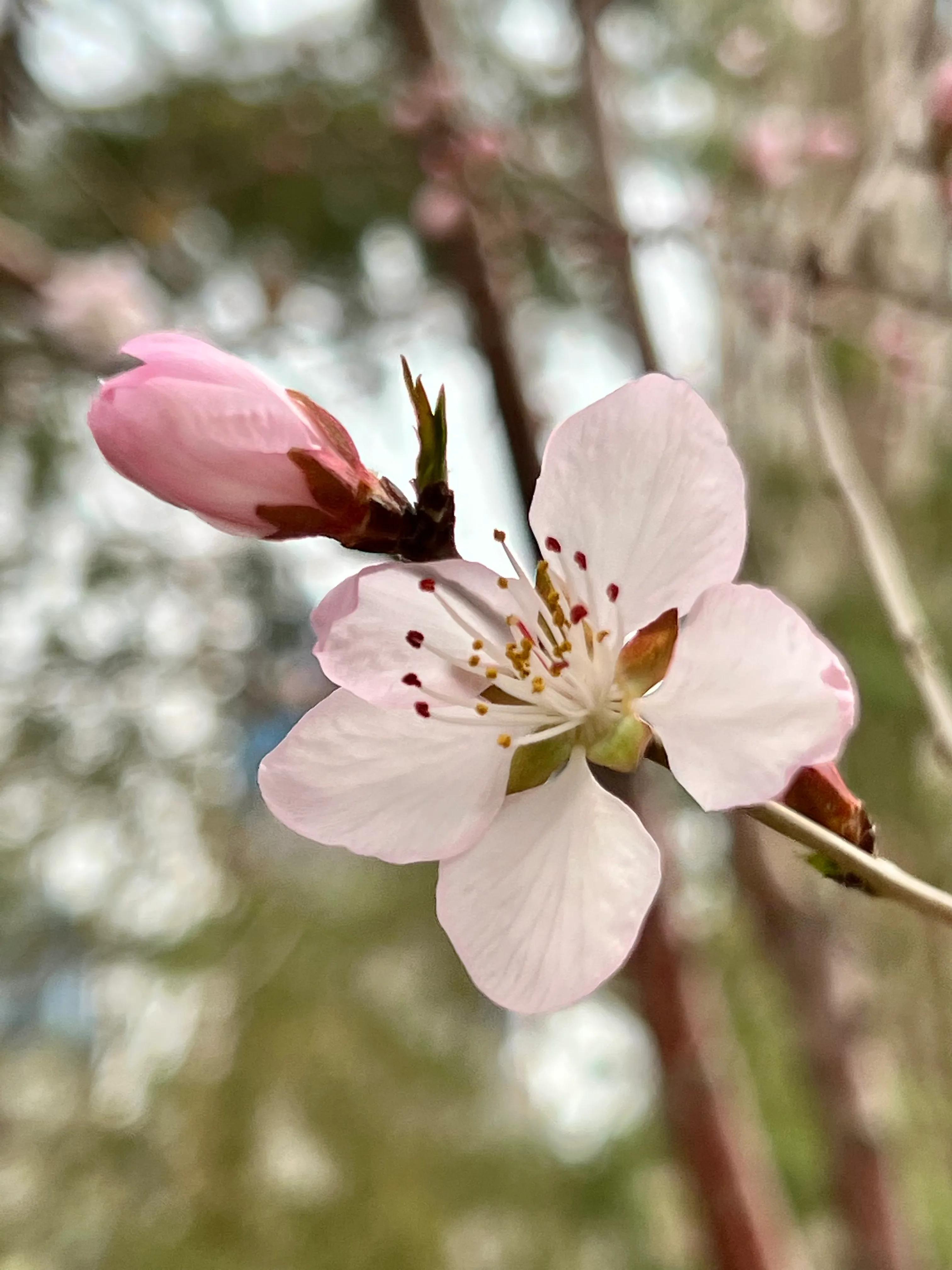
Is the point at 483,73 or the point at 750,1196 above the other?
the point at 483,73

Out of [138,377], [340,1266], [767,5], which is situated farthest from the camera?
[767,5]

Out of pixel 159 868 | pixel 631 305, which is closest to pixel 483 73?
pixel 631 305

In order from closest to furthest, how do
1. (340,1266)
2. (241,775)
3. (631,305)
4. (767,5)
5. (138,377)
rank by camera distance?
(138,377) < (631,305) < (340,1266) < (241,775) < (767,5)

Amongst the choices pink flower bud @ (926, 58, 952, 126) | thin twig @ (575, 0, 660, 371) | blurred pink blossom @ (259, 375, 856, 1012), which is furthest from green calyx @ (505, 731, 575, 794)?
thin twig @ (575, 0, 660, 371)

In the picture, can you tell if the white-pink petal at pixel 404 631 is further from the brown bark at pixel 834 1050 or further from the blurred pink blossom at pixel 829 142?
the blurred pink blossom at pixel 829 142

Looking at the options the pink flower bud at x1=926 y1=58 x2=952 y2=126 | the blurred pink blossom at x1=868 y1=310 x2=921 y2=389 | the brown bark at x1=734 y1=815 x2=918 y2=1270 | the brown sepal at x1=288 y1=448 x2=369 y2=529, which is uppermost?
the pink flower bud at x1=926 y1=58 x2=952 y2=126

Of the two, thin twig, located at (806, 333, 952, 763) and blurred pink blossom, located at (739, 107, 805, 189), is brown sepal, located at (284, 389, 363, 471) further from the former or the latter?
blurred pink blossom, located at (739, 107, 805, 189)

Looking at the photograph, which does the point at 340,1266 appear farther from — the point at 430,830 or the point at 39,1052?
the point at 430,830

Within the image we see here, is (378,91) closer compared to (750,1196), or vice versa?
(750,1196)
